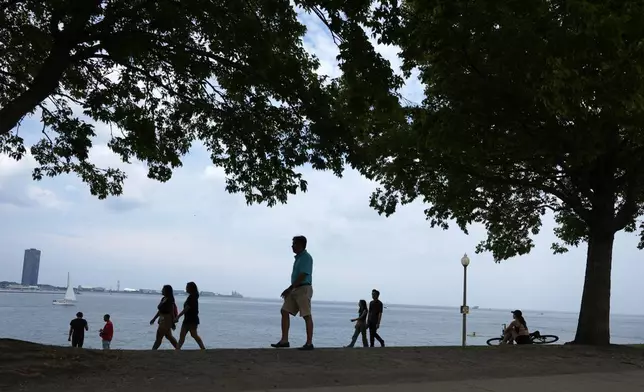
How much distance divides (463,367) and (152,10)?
7.11 m

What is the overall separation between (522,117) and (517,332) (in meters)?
7.29

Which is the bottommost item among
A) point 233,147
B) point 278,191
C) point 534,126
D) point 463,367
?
point 463,367

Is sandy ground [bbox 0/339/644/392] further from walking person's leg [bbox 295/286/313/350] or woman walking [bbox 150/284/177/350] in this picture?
woman walking [bbox 150/284/177/350]

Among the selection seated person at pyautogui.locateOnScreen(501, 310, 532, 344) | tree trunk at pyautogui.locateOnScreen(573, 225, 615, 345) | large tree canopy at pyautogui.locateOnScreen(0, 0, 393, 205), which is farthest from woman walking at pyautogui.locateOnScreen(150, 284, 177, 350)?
tree trunk at pyautogui.locateOnScreen(573, 225, 615, 345)

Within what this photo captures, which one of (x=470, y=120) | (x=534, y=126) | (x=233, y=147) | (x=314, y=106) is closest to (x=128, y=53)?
(x=314, y=106)

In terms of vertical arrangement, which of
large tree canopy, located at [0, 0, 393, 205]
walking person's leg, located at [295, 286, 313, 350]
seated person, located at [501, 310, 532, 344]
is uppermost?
large tree canopy, located at [0, 0, 393, 205]

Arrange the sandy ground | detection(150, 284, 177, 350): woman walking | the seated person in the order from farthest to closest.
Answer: the seated person < detection(150, 284, 177, 350): woman walking < the sandy ground

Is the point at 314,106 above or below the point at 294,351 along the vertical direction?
above

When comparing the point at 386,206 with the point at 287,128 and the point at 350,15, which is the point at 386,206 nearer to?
the point at 287,128

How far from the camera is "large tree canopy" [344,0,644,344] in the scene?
26.9ft

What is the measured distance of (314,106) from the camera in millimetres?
8547

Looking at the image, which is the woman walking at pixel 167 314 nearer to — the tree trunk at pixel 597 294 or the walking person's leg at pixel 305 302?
Answer: the walking person's leg at pixel 305 302

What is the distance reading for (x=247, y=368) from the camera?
7.45 metres

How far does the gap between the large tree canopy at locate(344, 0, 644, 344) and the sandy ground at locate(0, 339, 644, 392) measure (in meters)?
3.05
